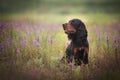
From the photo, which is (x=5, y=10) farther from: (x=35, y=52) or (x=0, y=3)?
(x=35, y=52)

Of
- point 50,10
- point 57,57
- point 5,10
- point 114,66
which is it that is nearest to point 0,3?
point 5,10

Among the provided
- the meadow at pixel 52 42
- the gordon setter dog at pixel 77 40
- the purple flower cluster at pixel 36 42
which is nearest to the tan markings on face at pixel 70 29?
the gordon setter dog at pixel 77 40

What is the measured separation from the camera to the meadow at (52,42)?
158 inches

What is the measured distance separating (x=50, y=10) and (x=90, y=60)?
73 centimetres

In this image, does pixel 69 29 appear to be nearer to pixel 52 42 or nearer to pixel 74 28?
pixel 74 28

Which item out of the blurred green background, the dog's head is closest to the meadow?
the blurred green background

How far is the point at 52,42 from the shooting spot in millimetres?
4203

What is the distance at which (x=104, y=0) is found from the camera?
4.29 meters

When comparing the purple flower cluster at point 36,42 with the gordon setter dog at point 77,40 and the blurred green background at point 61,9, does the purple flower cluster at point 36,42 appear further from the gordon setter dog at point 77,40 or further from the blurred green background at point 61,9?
the gordon setter dog at point 77,40

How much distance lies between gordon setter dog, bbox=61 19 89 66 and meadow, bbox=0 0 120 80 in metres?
0.11

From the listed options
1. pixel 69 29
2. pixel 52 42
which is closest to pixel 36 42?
pixel 52 42

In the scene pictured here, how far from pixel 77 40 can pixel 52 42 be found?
0.36 meters

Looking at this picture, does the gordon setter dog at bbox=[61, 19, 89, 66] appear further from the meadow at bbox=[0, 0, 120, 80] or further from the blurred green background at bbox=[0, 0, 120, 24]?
the blurred green background at bbox=[0, 0, 120, 24]

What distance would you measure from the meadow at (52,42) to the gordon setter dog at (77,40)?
0.37 feet
